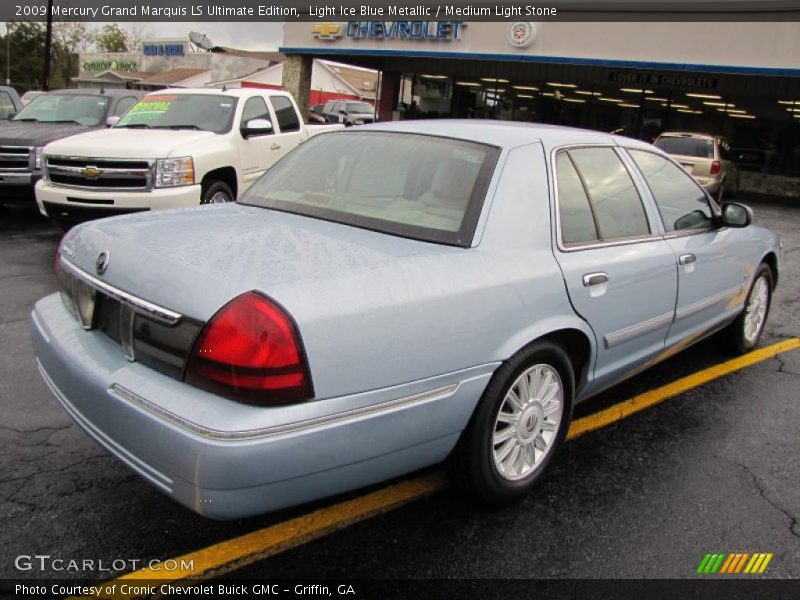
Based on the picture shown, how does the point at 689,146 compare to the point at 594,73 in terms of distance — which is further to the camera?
the point at 594,73

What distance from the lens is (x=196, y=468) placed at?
80.7 inches

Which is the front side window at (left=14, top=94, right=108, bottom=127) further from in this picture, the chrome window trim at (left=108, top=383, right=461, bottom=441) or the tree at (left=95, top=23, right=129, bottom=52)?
the tree at (left=95, top=23, right=129, bottom=52)

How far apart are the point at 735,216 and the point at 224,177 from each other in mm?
5404

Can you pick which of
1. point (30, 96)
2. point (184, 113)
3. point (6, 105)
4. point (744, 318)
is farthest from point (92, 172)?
point (30, 96)

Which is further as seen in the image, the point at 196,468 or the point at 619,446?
the point at 619,446

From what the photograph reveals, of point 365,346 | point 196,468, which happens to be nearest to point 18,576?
point 196,468

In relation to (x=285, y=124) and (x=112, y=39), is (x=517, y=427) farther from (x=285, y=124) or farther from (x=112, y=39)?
(x=112, y=39)

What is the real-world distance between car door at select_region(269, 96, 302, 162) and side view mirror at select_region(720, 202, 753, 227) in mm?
5720

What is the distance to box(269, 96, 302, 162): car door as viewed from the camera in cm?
874

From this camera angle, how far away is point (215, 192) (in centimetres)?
757

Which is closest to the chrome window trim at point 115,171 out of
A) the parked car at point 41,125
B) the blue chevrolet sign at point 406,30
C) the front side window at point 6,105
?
the parked car at point 41,125

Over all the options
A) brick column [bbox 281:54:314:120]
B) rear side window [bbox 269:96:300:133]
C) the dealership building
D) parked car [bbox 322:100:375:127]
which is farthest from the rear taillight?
parked car [bbox 322:100:375:127]

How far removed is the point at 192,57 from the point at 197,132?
51088mm

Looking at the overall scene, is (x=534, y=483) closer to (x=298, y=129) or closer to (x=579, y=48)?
(x=298, y=129)
